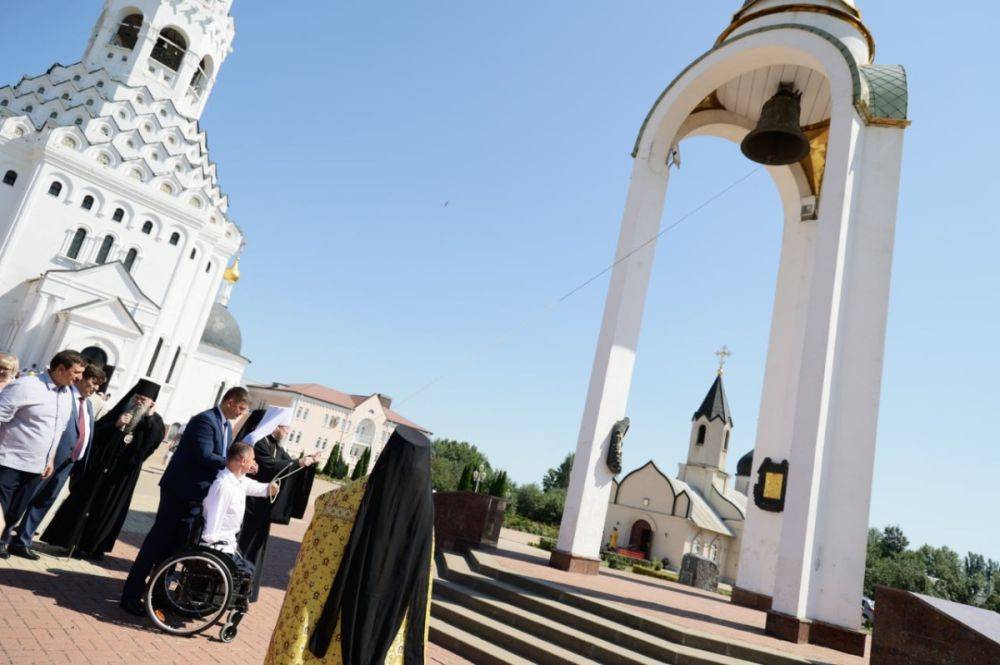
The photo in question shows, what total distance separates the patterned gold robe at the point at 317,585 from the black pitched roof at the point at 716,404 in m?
38.1

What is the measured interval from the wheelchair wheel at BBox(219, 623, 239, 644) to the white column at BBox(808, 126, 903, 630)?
20.7 ft

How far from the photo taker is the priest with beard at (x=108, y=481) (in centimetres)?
614

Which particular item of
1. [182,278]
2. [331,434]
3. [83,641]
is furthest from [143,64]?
[83,641]

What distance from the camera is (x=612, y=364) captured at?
32.3ft

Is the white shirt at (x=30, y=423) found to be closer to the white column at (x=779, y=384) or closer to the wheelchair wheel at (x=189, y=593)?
the wheelchair wheel at (x=189, y=593)

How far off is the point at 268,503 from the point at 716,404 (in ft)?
121

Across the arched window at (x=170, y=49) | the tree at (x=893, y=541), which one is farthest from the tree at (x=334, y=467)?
the tree at (x=893, y=541)

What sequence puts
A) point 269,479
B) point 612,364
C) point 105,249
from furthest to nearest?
1. point 105,249
2. point 612,364
3. point 269,479

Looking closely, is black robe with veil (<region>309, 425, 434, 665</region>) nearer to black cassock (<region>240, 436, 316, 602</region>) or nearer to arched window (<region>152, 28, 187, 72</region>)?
black cassock (<region>240, 436, 316, 602</region>)

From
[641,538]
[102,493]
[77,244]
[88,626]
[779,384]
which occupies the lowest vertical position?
[88,626]

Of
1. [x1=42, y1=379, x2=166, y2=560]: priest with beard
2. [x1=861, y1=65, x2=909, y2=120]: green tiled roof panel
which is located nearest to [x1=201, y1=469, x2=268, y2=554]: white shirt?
[x1=42, y1=379, x2=166, y2=560]: priest with beard

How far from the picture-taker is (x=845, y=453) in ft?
24.3

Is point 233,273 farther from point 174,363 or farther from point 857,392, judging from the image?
point 857,392

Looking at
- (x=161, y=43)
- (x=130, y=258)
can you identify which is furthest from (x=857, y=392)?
(x=161, y=43)
